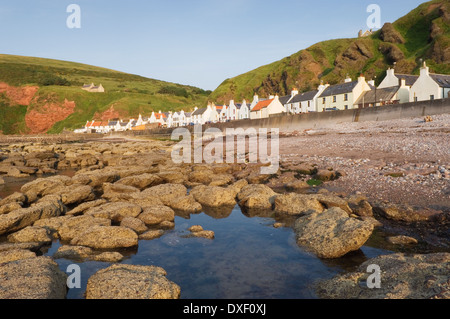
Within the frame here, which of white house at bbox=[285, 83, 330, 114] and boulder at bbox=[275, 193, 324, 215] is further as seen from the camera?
white house at bbox=[285, 83, 330, 114]

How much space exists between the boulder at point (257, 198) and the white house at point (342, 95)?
5191cm

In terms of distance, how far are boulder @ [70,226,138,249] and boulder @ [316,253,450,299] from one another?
228 inches

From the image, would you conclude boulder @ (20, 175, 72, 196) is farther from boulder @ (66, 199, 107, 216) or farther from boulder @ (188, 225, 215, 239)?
boulder @ (188, 225, 215, 239)

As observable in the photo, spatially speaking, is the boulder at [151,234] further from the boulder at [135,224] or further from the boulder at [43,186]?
the boulder at [43,186]

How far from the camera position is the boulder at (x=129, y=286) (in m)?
5.87

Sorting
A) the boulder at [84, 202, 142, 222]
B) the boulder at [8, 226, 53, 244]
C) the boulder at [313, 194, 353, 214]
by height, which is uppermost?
the boulder at [313, 194, 353, 214]

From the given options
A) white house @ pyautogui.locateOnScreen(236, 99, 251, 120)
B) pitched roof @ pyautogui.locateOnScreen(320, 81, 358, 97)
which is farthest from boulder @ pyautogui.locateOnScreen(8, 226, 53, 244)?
white house @ pyautogui.locateOnScreen(236, 99, 251, 120)

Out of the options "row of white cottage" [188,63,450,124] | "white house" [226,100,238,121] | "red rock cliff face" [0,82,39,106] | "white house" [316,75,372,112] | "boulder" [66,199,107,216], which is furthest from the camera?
"red rock cliff face" [0,82,39,106]

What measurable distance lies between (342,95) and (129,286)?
6314cm

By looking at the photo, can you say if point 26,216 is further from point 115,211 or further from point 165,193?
point 165,193

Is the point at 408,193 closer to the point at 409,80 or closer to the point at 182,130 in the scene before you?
the point at 409,80

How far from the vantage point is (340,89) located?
2458 inches

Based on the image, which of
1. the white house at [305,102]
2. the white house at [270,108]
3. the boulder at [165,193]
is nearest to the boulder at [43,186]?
the boulder at [165,193]

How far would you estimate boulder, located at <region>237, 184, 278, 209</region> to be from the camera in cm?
1301
